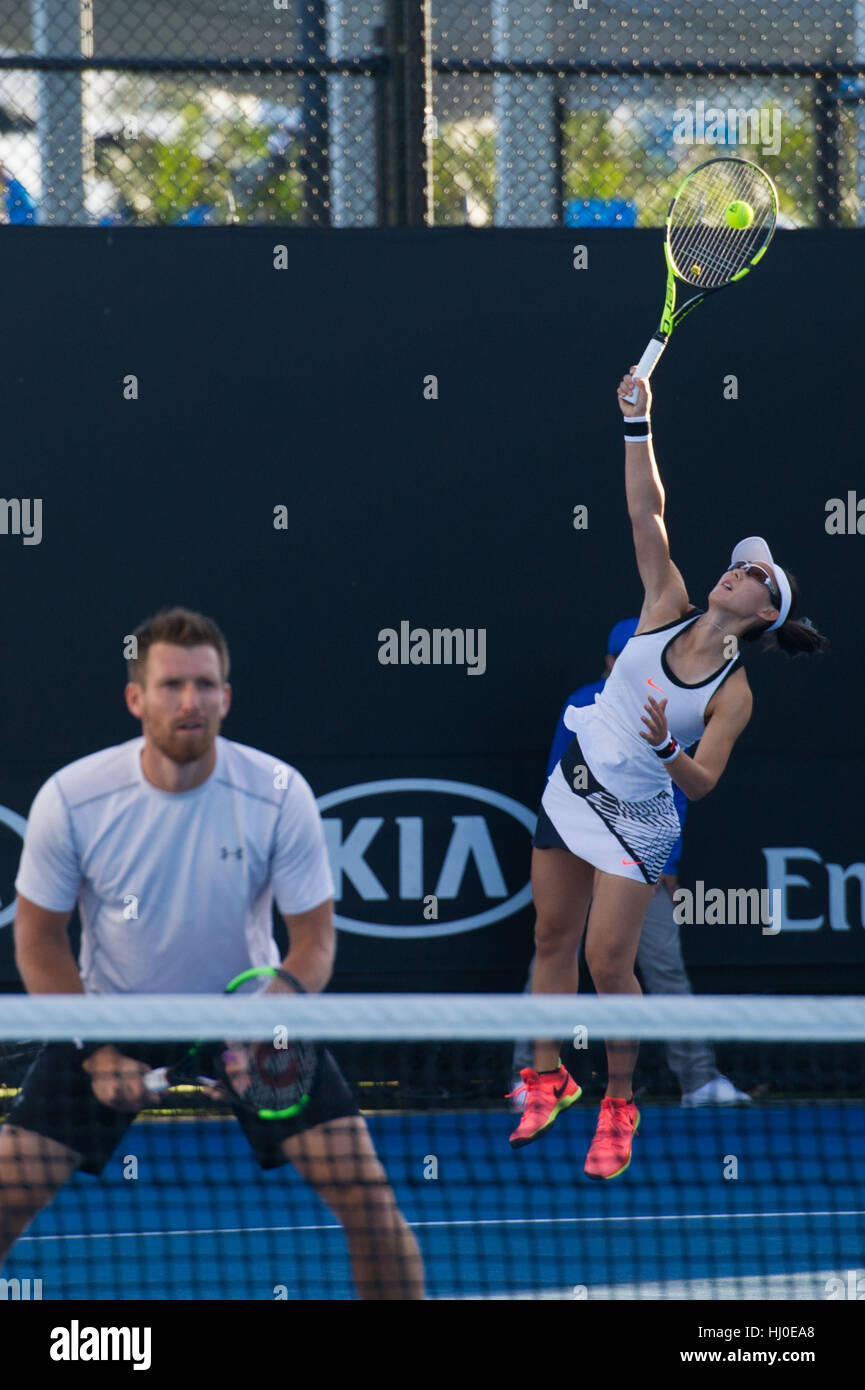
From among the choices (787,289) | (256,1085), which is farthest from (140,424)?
(256,1085)

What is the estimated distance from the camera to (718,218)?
5.30m

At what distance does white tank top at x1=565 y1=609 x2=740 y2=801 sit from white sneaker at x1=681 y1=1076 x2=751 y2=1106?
1053 mm

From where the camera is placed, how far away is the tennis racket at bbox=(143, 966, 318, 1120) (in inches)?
121

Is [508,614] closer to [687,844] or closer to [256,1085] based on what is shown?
[687,844]

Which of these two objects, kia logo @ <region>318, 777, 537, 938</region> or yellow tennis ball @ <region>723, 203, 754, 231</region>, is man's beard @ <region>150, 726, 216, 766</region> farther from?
yellow tennis ball @ <region>723, 203, 754, 231</region>

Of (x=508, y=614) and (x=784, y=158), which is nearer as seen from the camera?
(x=508, y=614)

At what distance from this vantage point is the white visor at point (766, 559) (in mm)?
4984

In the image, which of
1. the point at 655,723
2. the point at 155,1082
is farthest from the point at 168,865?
the point at 655,723

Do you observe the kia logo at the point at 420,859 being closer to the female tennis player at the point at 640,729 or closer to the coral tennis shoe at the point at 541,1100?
the female tennis player at the point at 640,729

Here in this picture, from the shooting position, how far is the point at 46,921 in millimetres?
3266

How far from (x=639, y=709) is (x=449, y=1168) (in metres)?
1.37

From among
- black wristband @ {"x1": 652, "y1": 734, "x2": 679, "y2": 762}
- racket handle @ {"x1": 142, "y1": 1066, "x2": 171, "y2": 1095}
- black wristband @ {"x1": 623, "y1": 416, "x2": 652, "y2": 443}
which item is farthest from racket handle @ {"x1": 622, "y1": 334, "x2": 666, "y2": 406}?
racket handle @ {"x1": 142, "y1": 1066, "x2": 171, "y2": 1095}
